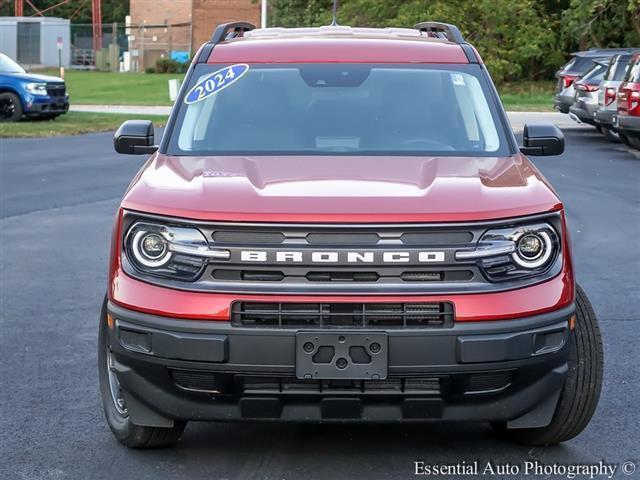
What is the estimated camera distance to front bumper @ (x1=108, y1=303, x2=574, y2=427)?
4.76 metres

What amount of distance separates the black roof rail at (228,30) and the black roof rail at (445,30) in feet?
3.38

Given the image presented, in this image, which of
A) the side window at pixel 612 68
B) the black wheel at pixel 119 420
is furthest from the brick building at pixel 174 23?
the black wheel at pixel 119 420

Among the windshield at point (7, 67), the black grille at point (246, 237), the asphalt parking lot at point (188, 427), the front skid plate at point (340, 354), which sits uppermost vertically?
the black grille at point (246, 237)

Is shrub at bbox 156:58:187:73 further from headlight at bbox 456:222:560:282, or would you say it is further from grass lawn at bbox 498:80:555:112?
headlight at bbox 456:222:560:282

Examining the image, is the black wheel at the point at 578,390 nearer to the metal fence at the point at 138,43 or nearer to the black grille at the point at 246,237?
the black grille at the point at 246,237

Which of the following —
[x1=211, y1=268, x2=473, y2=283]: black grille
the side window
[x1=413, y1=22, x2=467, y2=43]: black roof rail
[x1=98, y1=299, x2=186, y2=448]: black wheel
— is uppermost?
[x1=413, y1=22, x2=467, y2=43]: black roof rail

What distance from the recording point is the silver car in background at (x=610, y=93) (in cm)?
2503

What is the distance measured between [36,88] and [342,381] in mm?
25982

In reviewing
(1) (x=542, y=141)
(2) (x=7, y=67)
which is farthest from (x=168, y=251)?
(2) (x=7, y=67)

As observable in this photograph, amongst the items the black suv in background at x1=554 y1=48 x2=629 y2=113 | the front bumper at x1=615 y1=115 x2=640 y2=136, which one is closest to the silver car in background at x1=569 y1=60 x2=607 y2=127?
the black suv in background at x1=554 y1=48 x2=629 y2=113

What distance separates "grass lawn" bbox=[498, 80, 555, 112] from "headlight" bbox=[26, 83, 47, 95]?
46.4ft

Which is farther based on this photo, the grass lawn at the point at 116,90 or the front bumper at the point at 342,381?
the grass lawn at the point at 116,90

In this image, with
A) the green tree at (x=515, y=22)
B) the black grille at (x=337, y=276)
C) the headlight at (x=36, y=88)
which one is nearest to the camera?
the black grille at (x=337, y=276)

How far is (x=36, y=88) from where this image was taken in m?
29.7
